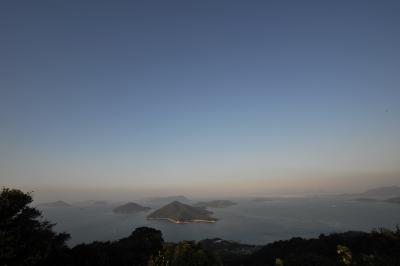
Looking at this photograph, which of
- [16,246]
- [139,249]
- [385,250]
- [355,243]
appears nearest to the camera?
[16,246]

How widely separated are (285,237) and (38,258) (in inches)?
7164

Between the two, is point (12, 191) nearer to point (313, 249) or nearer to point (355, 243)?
point (313, 249)

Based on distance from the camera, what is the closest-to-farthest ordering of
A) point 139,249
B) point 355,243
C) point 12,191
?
1. point 12,191
2. point 139,249
3. point 355,243

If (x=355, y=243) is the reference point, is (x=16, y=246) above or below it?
above

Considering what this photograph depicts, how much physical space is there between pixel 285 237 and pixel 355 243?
122m

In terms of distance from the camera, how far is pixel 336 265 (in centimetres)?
4406

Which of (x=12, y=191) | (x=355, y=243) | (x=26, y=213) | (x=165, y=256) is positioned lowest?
(x=355, y=243)

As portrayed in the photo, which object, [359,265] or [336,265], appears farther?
[336,265]

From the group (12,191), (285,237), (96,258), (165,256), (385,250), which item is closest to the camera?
(165,256)

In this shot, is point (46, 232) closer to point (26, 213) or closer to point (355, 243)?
point (26, 213)

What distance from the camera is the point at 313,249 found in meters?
79.2

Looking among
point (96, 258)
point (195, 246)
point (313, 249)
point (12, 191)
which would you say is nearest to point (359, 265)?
point (195, 246)

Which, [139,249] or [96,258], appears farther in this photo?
[139,249]

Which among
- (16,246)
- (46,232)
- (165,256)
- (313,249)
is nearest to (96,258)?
(46,232)
